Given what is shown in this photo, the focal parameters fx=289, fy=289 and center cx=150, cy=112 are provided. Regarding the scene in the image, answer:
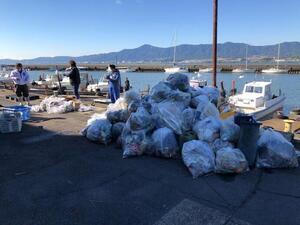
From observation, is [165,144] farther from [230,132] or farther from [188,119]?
[230,132]

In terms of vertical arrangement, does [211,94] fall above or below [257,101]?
above

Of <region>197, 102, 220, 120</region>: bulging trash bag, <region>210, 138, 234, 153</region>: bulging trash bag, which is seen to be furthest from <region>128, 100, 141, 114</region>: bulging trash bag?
<region>210, 138, 234, 153</region>: bulging trash bag

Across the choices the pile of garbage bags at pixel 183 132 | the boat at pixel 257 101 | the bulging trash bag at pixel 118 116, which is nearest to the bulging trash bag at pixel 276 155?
the pile of garbage bags at pixel 183 132

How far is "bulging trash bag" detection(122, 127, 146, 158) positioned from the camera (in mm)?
5426

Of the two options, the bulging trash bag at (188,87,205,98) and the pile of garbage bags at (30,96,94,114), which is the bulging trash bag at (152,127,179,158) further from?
the pile of garbage bags at (30,96,94,114)

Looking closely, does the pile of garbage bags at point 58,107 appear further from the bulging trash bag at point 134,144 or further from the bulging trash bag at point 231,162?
the bulging trash bag at point 231,162

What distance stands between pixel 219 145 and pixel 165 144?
0.97 meters

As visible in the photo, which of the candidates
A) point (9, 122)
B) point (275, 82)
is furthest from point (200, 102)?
point (275, 82)

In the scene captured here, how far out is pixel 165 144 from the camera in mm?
5332

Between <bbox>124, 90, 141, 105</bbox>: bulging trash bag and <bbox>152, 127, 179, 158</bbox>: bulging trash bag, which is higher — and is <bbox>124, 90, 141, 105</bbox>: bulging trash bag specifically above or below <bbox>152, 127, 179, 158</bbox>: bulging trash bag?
above

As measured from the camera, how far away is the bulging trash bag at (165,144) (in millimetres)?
5309

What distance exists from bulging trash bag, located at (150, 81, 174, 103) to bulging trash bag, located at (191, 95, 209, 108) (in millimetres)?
548

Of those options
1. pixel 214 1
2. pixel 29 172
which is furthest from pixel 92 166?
pixel 214 1

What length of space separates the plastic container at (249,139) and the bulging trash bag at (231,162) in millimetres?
232
